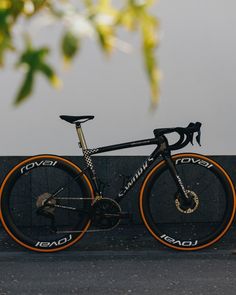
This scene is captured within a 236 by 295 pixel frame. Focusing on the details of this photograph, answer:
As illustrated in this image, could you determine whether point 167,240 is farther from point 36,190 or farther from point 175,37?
point 175,37

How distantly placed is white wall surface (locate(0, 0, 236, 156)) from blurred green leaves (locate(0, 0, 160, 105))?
5225 millimetres

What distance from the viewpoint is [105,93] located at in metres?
6.80

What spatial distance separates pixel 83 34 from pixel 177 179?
4.37 meters

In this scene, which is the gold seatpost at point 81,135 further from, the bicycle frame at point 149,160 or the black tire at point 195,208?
the black tire at point 195,208

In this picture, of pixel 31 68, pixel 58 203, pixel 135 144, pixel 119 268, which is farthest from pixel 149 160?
pixel 31 68

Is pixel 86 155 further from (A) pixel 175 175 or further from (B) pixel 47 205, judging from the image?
(A) pixel 175 175

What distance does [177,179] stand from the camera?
18.7 feet

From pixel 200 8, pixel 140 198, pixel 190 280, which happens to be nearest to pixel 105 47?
pixel 190 280

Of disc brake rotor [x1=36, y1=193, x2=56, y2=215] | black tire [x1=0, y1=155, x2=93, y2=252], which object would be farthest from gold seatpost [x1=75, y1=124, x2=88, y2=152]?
disc brake rotor [x1=36, y1=193, x2=56, y2=215]

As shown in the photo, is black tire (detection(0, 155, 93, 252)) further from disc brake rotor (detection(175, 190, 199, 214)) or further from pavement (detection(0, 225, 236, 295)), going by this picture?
disc brake rotor (detection(175, 190, 199, 214))

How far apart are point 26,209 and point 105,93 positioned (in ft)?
4.08

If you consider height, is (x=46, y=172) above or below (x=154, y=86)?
below

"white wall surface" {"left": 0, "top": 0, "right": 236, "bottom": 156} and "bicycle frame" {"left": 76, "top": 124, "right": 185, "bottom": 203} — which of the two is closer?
"bicycle frame" {"left": 76, "top": 124, "right": 185, "bottom": 203}

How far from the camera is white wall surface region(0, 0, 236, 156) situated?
6734 millimetres
